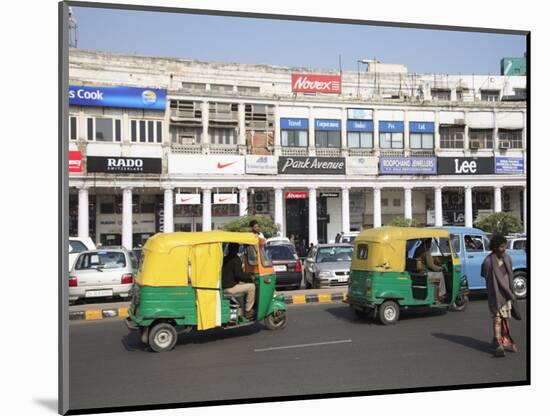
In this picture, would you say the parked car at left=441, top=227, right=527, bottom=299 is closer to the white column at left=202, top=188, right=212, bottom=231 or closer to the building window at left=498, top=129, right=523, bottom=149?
the building window at left=498, top=129, right=523, bottom=149

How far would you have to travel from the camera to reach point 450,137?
8445 millimetres

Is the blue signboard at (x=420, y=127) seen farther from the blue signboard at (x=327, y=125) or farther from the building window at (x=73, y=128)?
the building window at (x=73, y=128)

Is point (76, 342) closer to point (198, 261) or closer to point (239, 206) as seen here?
point (198, 261)

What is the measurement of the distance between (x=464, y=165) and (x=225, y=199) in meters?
3.86

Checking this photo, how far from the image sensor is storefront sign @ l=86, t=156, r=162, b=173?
670 cm

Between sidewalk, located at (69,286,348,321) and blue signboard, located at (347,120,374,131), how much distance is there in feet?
9.80

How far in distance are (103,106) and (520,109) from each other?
5873 millimetres

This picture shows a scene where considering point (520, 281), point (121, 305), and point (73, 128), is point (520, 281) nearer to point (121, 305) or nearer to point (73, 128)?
point (121, 305)

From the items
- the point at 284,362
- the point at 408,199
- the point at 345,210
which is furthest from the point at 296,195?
the point at 284,362

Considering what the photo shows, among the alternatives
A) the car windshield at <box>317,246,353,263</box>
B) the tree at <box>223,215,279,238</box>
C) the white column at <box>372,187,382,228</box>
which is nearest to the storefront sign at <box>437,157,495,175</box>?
the white column at <box>372,187,382,228</box>

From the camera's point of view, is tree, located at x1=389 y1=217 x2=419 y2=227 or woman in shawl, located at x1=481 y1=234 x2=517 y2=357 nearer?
woman in shawl, located at x1=481 y1=234 x2=517 y2=357

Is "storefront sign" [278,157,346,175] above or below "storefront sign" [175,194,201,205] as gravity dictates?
above

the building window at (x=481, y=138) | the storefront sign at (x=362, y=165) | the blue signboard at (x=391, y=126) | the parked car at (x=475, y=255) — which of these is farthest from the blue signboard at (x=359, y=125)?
the parked car at (x=475, y=255)

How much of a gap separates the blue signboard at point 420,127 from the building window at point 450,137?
0.19 metres
